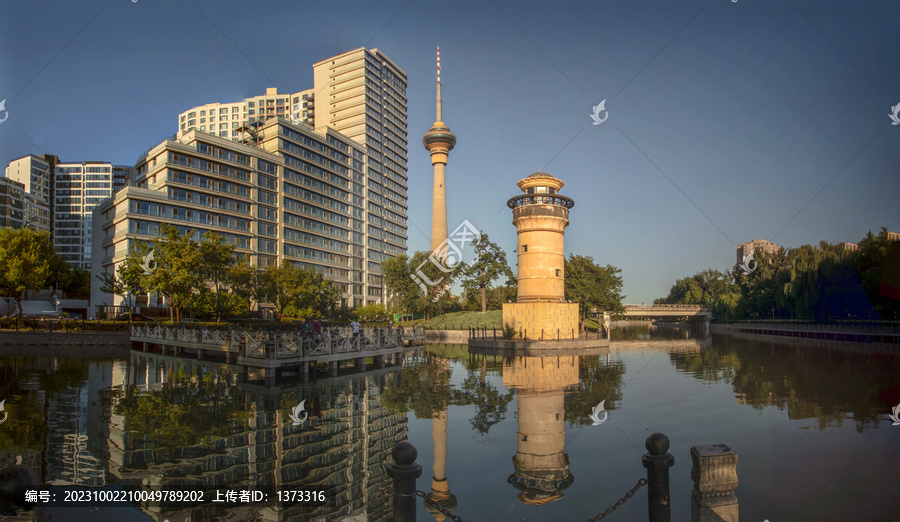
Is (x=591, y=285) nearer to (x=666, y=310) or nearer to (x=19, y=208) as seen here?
(x=666, y=310)

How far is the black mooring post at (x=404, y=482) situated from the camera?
18.1 ft

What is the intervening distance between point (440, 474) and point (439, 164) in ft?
262

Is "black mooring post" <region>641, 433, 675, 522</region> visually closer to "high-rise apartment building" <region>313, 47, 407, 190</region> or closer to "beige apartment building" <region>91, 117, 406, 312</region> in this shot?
"beige apartment building" <region>91, 117, 406, 312</region>

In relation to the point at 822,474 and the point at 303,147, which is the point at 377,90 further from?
the point at 822,474

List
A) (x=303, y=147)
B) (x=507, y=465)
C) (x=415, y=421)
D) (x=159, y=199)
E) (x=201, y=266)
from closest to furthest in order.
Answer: (x=507, y=465) < (x=415, y=421) < (x=201, y=266) < (x=159, y=199) < (x=303, y=147)

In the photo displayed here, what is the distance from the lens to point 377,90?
108 m

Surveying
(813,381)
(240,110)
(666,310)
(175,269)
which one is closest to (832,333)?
(813,381)

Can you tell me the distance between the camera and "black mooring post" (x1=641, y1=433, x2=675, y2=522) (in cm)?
582

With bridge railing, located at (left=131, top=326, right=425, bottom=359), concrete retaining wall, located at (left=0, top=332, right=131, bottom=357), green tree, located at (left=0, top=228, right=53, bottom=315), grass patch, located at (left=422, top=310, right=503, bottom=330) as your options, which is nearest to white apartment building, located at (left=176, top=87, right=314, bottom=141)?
green tree, located at (left=0, top=228, right=53, bottom=315)

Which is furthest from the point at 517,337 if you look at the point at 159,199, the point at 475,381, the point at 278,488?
the point at 159,199

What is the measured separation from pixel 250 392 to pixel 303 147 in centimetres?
6694

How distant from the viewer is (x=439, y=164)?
86.4 metres

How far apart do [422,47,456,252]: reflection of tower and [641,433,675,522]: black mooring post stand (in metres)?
77.8
